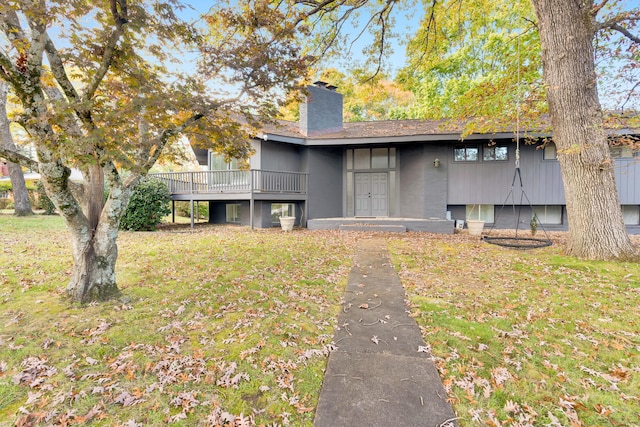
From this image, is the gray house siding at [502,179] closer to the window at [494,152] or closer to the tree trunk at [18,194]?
the window at [494,152]

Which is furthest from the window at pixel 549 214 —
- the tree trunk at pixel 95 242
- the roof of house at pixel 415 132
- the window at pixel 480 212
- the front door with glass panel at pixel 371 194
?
the tree trunk at pixel 95 242

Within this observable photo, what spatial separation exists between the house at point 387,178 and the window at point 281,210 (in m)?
0.04

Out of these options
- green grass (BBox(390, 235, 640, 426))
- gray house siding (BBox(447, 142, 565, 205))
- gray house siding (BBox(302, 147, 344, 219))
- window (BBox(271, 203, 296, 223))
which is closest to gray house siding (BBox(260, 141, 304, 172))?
gray house siding (BBox(302, 147, 344, 219))

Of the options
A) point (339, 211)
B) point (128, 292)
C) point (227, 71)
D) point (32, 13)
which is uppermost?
point (227, 71)

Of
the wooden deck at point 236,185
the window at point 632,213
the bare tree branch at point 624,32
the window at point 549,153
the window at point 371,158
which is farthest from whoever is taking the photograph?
the window at point 371,158

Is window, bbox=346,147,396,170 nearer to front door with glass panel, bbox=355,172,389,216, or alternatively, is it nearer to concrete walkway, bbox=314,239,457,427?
front door with glass panel, bbox=355,172,389,216

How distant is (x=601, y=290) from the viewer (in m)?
4.44

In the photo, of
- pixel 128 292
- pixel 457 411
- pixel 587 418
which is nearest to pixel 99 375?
pixel 128 292

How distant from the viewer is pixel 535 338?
10.1 ft

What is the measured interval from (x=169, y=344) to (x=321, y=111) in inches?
486

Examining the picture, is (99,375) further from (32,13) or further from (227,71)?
(227,71)

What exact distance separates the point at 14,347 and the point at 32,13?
3.23 m

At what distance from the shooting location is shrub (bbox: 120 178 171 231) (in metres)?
10.6

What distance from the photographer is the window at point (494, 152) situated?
11.4m
